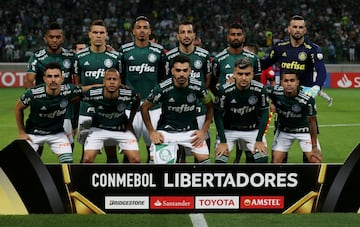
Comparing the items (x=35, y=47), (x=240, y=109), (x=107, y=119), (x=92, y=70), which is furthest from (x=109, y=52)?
(x=35, y=47)

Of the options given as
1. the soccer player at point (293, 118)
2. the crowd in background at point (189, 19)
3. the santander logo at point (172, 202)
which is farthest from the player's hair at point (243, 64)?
the crowd in background at point (189, 19)

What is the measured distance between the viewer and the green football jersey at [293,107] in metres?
10.6

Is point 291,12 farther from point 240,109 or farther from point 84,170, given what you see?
point 84,170

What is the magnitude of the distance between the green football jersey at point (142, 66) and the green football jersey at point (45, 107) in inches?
41.0

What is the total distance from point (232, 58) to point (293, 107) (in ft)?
4.12

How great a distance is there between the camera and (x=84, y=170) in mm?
8281

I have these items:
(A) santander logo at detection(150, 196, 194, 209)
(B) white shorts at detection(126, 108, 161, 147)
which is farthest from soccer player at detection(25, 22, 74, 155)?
(A) santander logo at detection(150, 196, 194, 209)

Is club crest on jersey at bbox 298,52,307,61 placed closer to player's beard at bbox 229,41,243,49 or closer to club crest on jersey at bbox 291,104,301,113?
player's beard at bbox 229,41,243,49

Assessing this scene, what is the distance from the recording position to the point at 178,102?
1020 centimetres

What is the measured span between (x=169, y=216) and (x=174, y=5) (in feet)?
105

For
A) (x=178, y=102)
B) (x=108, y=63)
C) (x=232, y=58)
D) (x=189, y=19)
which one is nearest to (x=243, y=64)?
(x=178, y=102)

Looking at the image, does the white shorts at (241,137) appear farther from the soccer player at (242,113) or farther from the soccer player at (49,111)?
the soccer player at (49,111)

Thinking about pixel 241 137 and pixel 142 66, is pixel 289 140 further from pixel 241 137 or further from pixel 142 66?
pixel 142 66

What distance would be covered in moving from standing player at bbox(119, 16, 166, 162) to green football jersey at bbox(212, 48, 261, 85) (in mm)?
762
